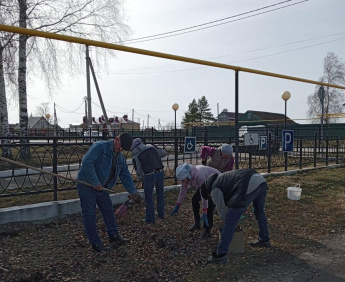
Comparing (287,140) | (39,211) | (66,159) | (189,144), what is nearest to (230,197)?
(39,211)

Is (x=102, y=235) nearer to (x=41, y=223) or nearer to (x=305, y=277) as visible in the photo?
(x=41, y=223)

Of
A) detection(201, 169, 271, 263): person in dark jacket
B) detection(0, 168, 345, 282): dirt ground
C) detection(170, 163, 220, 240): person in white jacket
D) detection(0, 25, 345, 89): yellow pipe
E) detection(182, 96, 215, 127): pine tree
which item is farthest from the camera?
detection(182, 96, 215, 127): pine tree

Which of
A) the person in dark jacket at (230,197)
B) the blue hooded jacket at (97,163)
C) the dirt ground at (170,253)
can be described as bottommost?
the dirt ground at (170,253)

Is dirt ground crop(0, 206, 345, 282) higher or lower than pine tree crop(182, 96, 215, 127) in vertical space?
lower

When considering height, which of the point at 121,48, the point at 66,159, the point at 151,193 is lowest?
the point at 151,193

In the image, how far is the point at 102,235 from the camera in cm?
450

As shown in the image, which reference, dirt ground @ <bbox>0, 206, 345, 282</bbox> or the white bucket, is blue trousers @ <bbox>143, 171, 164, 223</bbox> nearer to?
dirt ground @ <bbox>0, 206, 345, 282</bbox>

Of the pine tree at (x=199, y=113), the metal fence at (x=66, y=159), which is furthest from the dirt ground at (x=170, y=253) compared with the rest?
the pine tree at (x=199, y=113)

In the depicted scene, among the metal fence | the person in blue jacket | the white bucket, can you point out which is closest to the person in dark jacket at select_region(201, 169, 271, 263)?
the person in blue jacket

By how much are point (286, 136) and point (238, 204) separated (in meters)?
5.14

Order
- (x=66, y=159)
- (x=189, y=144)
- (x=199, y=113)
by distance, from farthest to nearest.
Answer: (x=199, y=113), (x=66, y=159), (x=189, y=144)

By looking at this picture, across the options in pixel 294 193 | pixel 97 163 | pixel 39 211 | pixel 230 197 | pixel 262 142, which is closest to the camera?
pixel 230 197

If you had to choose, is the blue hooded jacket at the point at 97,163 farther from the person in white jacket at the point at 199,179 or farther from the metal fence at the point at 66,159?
the person in white jacket at the point at 199,179

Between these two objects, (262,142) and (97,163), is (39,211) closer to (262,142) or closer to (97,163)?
(97,163)
